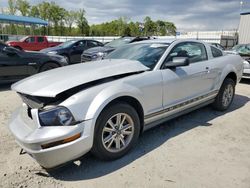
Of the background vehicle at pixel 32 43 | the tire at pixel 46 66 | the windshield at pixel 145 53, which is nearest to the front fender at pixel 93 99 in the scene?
the windshield at pixel 145 53

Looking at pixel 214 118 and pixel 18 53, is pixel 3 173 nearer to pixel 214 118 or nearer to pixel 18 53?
pixel 214 118

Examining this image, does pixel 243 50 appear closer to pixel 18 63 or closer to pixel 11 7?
pixel 18 63

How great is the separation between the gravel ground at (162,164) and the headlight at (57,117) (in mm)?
692

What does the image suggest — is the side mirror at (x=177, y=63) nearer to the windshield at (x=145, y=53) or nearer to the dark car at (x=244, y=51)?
the windshield at (x=145, y=53)

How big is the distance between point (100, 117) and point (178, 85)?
1.55 metres

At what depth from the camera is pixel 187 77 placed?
3828 millimetres

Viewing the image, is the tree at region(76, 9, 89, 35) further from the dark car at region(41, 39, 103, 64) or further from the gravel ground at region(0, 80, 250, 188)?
the gravel ground at region(0, 80, 250, 188)

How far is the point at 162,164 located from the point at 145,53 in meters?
1.79

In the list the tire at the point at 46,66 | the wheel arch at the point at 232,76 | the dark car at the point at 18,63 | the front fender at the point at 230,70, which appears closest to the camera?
the front fender at the point at 230,70

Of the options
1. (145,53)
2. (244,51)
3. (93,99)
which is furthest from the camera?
(244,51)

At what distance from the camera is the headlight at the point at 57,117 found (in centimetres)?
244

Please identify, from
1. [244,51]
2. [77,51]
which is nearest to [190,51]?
[244,51]

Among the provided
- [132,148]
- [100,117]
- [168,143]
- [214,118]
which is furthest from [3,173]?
[214,118]

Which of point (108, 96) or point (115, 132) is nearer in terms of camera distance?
point (108, 96)
